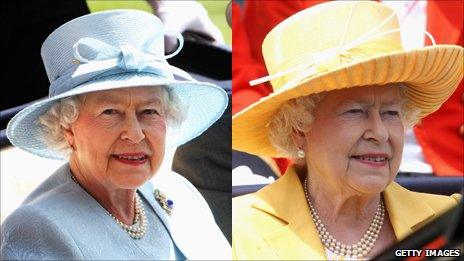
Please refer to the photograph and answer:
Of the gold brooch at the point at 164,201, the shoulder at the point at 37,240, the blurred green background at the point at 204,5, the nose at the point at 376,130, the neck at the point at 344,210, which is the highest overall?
the blurred green background at the point at 204,5

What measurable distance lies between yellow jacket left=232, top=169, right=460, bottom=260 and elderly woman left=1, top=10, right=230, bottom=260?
11 cm

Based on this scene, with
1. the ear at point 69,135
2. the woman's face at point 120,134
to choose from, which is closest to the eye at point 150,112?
the woman's face at point 120,134

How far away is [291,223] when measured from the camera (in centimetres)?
125

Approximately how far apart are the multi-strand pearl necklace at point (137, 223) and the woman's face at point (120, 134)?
5 cm

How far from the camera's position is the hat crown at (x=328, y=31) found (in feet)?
4.02

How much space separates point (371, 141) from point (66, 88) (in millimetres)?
455

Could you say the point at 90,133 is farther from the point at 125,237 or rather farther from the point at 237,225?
the point at 237,225

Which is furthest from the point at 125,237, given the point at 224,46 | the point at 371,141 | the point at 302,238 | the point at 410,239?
the point at 410,239

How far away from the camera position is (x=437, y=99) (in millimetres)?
1287

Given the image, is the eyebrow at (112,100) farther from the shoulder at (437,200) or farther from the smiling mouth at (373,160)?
the shoulder at (437,200)

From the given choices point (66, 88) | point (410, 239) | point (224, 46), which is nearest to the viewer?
point (410, 239)

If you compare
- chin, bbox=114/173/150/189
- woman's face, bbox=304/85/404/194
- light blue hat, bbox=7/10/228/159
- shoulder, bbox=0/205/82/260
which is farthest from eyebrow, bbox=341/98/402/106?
shoulder, bbox=0/205/82/260

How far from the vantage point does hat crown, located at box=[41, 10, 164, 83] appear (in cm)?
120

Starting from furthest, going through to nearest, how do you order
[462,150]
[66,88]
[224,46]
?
[462,150], [224,46], [66,88]
